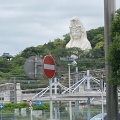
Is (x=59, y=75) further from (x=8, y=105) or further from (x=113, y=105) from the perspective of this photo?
(x=113, y=105)

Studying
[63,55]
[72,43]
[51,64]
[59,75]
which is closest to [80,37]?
[72,43]

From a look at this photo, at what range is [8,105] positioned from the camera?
54.4 metres

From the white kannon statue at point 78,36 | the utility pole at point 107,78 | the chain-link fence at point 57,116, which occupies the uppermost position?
the white kannon statue at point 78,36

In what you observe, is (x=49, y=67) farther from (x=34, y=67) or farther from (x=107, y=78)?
(x=107, y=78)

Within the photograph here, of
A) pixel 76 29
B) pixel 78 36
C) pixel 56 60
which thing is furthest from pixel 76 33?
pixel 56 60

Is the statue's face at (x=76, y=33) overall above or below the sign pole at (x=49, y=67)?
above

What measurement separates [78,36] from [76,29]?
2259 millimetres

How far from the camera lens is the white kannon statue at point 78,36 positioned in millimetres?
110250

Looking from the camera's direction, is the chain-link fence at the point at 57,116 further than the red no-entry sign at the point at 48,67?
Yes

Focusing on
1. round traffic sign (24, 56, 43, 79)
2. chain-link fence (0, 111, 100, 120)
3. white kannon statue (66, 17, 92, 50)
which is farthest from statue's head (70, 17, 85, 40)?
round traffic sign (24, 56, 43, 79)

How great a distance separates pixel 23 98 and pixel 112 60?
6317 centimetres

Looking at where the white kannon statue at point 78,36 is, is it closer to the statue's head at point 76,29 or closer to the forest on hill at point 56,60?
the statue's head at point 76,29

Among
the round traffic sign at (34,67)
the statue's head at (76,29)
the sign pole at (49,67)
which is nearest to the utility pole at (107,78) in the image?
the sign pole at (49,67)

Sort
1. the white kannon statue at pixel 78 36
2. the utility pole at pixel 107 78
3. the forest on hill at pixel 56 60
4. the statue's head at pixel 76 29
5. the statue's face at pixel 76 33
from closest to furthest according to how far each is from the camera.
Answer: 1. the utility pole at pixel 107 78
2. the forest on hill at pixel 56 60
3. the white kannon statue at pixel 78 36
4. the statue's head at pixel 76 29
5. the statue's face at pixel 76 33
